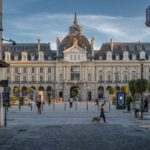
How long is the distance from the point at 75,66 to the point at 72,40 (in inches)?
319

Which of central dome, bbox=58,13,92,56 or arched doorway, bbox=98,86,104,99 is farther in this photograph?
central dome, bbox=58,13,92,56

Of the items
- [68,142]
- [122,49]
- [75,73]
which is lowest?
[68,142]

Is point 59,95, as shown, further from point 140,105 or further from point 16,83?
point 140,105

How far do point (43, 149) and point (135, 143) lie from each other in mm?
4257

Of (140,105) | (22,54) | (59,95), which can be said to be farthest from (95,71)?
(140,105)

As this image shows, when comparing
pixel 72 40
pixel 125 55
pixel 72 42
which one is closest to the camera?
pixel 125 55

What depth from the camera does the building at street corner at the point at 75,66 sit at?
147250mm

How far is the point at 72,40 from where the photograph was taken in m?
149

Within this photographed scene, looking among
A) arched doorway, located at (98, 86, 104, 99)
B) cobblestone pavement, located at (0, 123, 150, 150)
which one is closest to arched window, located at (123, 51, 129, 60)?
arched doorway, located at (98, 86, 104, 99)

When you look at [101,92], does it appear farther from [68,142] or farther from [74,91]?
[68,142]

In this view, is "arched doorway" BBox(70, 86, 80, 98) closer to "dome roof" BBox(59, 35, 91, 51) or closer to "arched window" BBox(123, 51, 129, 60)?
"dome roof" BBox(59, 35, 91, 51)

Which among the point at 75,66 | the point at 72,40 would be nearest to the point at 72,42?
the point at 72,40

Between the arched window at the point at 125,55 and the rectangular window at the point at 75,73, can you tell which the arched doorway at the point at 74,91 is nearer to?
the rectangular window at the point at 75,73

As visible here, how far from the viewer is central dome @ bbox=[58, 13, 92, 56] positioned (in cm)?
14850
